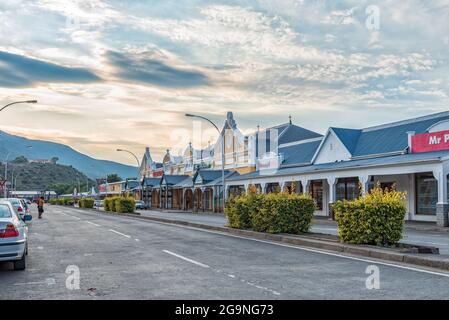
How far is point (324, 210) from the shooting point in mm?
39625

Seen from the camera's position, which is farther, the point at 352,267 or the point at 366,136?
the point at 366,136

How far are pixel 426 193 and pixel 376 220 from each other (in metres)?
18.3

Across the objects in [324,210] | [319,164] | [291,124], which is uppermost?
[291,124]

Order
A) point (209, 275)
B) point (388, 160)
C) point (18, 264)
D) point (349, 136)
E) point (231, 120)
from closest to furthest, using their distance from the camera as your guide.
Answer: point (209, 275) < point (18, 264) < point (388, 160) < point (349, 136) < point (231, 120)

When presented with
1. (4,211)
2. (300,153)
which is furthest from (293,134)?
(4,211)

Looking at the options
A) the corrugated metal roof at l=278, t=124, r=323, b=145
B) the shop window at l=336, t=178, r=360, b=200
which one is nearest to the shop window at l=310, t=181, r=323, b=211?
the shop window at l=336, t=178, r=360, b=200

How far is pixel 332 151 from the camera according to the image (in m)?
38.3

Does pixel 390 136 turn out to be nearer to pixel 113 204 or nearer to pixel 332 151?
pixel 332 151
